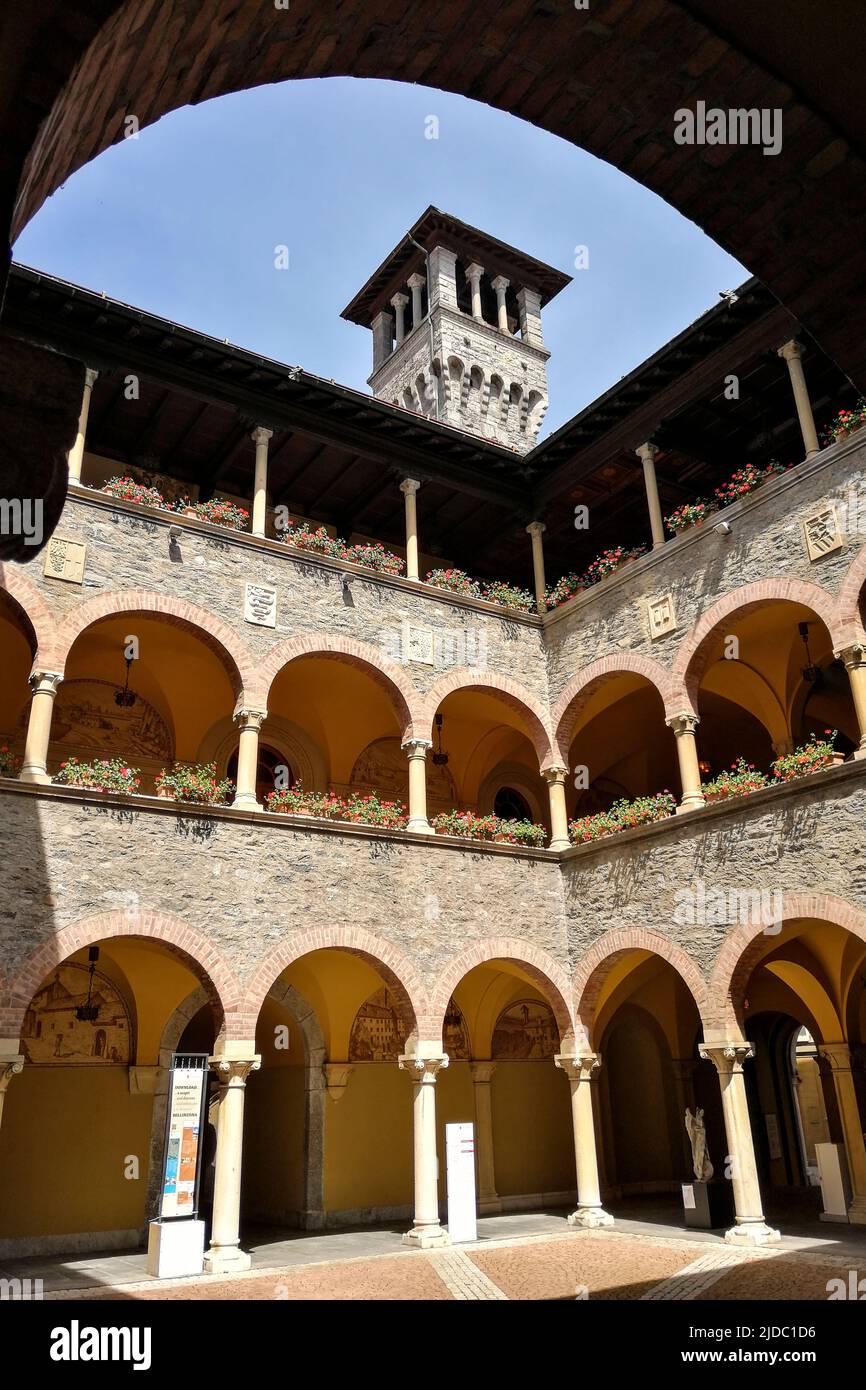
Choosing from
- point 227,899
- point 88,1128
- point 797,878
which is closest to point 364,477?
point 227,899

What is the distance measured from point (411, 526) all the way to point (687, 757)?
5.62 metres

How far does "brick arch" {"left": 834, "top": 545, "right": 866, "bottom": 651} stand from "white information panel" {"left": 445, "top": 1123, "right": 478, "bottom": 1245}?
25.3 ft

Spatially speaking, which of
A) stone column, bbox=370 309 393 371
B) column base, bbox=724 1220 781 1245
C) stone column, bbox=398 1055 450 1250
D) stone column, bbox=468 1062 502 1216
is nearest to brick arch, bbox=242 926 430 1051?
stone column, bbox=398 1055 450 1250

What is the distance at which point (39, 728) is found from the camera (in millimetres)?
11789

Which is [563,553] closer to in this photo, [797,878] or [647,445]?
[647,445]

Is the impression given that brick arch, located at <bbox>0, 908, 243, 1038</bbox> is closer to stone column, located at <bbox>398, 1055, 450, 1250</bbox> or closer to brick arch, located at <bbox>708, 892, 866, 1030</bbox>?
stone column, located at <bbox>398, 1055, 450, 1250</bbox>

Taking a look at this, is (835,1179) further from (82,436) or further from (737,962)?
(82,436)

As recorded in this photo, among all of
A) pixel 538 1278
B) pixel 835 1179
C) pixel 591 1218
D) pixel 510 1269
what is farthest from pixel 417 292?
pixel 538 1278

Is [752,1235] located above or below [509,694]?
below

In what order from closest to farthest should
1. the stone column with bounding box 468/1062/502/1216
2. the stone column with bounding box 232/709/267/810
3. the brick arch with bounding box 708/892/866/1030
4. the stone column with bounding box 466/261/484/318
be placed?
the brick arch with bounding box 708/892/866/1030 < the stone column with bounding box 232/709/267/810 < the stone column with bounding box 468/1062/502/1216 < the stone column with bounding box 466/261/484/318

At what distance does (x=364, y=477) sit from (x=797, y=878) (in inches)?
367

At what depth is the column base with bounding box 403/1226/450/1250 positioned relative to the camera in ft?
40.8

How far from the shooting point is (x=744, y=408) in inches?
607

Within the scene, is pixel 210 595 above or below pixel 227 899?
above
